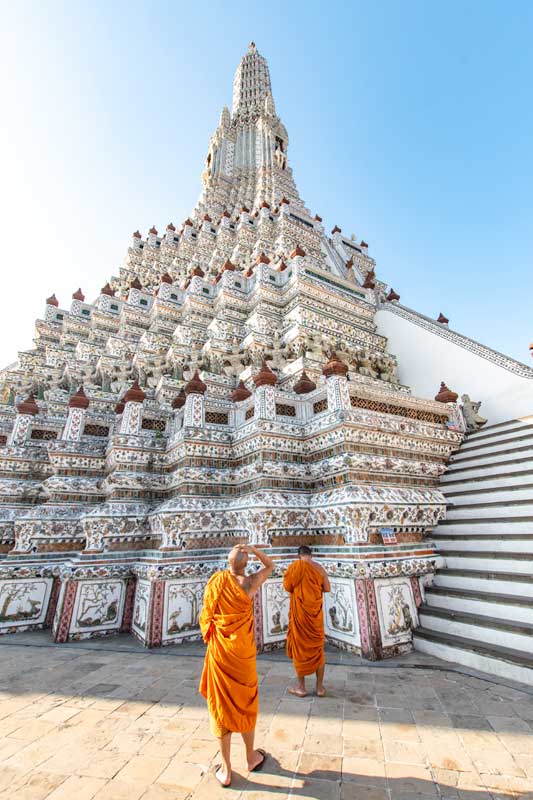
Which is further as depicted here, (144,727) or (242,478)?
(242,478)

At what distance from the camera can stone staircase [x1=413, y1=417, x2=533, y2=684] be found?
4.17m

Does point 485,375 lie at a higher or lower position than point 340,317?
lower

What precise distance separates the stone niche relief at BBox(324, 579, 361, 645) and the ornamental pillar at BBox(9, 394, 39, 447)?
8741 millimetres

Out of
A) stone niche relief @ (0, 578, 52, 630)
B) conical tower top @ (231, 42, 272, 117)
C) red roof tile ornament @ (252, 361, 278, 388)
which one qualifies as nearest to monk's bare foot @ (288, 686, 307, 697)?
red roof tile ornament @ (252, 361, 278, 388)

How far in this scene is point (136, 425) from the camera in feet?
26.6

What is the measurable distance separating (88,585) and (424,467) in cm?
653

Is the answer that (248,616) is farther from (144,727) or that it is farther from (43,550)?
(43,550)

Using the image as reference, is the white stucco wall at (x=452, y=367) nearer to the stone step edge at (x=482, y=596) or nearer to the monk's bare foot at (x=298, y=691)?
the stone step edge at (x=482, y=596)

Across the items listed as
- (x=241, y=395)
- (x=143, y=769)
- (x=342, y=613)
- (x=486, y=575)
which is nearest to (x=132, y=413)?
(x=241, y=395)

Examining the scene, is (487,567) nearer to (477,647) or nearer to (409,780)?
(477,647)

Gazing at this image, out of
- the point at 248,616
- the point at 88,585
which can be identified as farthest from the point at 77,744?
the point at 88,585

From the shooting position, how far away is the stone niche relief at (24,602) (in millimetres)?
6906

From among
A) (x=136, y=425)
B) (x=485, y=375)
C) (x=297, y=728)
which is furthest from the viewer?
(x=485, y=375)

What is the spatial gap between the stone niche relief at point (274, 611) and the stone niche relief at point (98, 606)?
9.93ft
